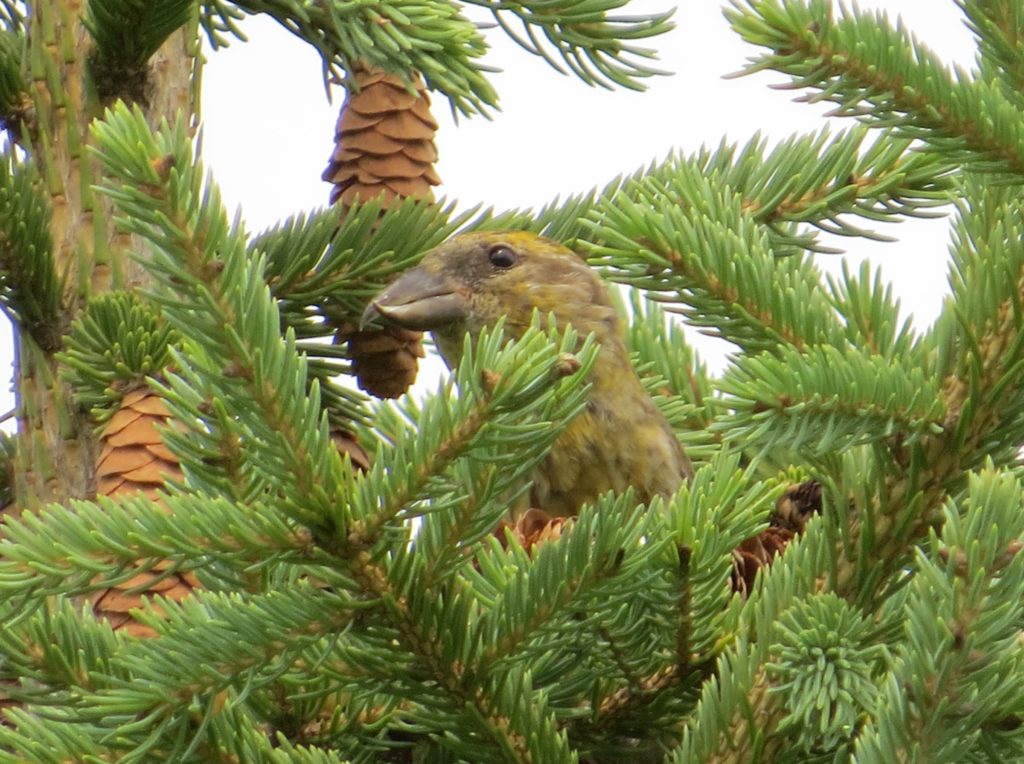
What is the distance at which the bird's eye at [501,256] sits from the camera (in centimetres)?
319

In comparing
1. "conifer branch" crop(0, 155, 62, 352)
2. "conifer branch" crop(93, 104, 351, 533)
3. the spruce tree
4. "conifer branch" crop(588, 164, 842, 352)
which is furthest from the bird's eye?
"conifer branch" crop(93, 104, 351, 533)

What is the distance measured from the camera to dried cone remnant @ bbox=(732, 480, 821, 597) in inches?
80.7

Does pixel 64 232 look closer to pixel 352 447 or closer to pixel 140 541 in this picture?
pixel 352 447

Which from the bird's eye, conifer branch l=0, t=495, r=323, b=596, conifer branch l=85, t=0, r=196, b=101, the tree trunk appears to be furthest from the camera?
the bird's eye

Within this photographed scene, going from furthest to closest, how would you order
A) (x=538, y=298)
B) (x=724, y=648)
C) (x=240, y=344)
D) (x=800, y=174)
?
1. (x=538, y=298)
2. (x=800, y=174)
3. (x=724, y=648)
4. (x=240, y=344)

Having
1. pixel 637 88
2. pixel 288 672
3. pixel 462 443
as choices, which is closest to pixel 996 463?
pixel 462 443

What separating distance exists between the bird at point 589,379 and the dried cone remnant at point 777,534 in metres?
0.44

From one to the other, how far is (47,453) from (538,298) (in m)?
1.21

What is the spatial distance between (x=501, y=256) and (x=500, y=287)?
0.08 meters

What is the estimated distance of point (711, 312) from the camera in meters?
1.63

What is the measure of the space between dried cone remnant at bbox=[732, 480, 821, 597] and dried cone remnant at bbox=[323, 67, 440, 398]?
26.8 inches

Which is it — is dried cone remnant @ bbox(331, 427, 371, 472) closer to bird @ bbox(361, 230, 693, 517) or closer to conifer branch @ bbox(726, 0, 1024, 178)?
bird @ bbox(361, 230, 693, 517)

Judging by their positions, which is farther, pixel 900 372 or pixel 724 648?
pixel 724 648

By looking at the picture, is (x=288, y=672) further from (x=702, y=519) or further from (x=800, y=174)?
(x=800, y=174)
